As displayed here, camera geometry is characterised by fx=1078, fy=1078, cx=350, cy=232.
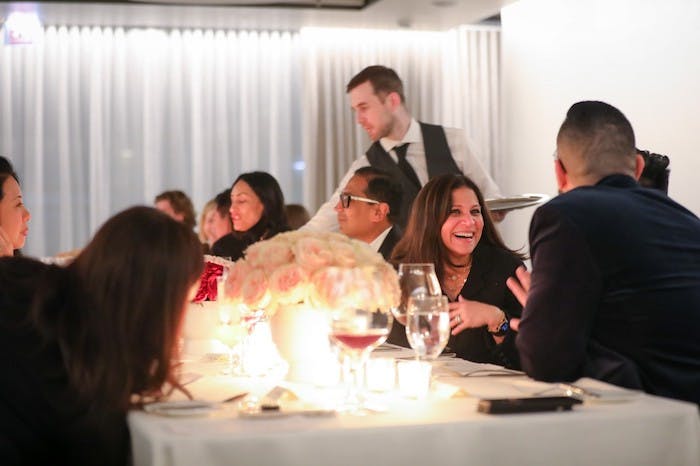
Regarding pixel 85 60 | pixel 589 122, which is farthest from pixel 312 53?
pixel 589 122

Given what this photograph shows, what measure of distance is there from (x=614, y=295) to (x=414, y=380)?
61 centimetres

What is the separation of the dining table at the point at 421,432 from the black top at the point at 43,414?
0.07m

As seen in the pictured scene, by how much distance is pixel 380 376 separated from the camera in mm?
2574

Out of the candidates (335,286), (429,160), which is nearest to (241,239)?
(429,160)

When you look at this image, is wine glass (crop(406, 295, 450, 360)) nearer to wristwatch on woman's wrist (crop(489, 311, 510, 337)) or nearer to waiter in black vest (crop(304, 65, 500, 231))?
wristwatch on woman's wrist (crop(489, 311, 510, 337))

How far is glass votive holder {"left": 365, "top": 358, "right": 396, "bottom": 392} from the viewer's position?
8.43ft

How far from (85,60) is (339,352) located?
673 centimetres

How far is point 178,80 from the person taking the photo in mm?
8586

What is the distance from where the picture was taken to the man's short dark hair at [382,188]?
5.14m

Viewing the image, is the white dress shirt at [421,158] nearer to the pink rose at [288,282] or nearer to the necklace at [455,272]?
the necklace at [455,272]

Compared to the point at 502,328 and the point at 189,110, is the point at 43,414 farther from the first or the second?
the point at 189,110

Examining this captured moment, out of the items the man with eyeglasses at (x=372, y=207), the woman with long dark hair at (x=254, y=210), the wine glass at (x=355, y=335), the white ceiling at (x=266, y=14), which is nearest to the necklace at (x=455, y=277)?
the man with eyeglasses at (x=372, y=207)

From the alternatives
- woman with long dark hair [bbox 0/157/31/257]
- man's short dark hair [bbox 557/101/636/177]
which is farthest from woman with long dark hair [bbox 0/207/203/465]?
woman with long dark hair [bbox 0/157/31/257]

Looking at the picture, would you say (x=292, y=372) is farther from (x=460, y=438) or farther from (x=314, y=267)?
(x=460, y=438)
